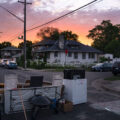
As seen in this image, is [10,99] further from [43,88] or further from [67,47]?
[67,47]

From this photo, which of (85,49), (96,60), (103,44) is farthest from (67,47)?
(103,44)

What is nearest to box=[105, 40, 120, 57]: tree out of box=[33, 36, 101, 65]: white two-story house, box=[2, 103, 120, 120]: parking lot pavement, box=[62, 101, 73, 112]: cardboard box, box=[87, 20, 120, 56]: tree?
box=[87, 20, 120, 56]: tree

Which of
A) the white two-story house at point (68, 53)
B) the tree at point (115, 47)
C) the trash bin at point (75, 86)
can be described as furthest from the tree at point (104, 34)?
the trash bin at point (75, 86)

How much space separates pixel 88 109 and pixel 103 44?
7544 cm

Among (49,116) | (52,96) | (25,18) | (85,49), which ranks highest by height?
(25,18)

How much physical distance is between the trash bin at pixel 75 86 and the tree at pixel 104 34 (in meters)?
71.3

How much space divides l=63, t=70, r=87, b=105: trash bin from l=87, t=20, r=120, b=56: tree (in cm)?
7133

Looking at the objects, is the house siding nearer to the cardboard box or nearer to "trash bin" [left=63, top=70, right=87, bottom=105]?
"trash bin" [left=63, top=70, right=87, bottom=105]

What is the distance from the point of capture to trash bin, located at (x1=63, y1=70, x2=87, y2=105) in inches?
353


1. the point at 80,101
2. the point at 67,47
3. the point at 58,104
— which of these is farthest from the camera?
the point at 67,47

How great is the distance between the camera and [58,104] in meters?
8.12

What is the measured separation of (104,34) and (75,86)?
7530 cm

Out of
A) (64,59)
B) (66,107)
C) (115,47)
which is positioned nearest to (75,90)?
(66,107)

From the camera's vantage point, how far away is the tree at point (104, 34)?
7950 cm
